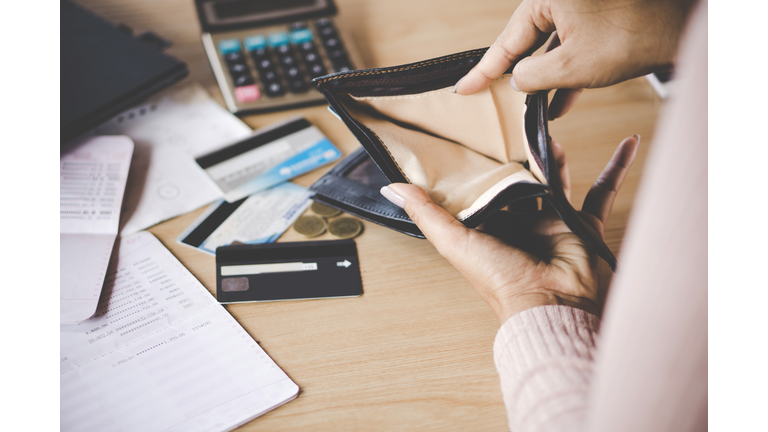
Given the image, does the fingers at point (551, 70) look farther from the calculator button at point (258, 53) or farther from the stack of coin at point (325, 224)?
the calculator button at point (258, 53)

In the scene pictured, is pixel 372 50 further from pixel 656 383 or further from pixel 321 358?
pixel 656 383

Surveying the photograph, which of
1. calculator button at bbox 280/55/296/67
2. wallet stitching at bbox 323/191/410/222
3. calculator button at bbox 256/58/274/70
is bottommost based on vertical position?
wallet stitching at bbox 323/191/410/222

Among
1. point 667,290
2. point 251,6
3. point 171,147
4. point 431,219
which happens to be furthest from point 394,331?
point 251,6

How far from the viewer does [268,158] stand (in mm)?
654

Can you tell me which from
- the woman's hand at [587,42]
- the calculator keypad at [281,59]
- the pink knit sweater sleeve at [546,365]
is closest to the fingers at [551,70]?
the woman's hand at [587,42]

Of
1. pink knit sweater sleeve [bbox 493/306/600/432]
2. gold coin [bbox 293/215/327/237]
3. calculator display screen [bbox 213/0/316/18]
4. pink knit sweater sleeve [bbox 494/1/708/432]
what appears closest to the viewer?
pink knit sweater sleeve [bbox 494/1/708/432]

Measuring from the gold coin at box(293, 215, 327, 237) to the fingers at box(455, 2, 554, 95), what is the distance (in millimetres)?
242

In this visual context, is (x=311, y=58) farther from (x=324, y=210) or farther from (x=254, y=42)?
(x=324, y=210)

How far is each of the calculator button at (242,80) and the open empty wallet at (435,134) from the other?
10.3 inches

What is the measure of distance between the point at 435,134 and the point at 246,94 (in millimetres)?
326

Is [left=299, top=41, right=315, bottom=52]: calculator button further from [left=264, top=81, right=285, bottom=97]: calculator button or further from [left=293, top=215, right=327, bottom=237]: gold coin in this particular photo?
[left=293, top=215, right=327, bottom=237]: gold coin

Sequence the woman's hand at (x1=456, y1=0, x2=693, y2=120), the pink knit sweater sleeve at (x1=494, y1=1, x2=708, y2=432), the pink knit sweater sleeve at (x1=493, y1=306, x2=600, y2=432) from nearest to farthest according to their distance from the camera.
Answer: the pink knit sweater sleeve at (x1=494, y1=1, x2=708, y2=432) → the pink knit sweater sleeve at (x1=493, y1=306, x2=600, y2=432) → the woman's hand at (x1=456, y1=0, x2=693, y2=120)

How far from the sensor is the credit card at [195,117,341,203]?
0.62 m

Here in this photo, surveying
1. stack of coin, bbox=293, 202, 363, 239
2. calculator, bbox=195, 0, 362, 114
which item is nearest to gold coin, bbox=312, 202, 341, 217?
stack of coin, bbox=293, 202, 363, 239
